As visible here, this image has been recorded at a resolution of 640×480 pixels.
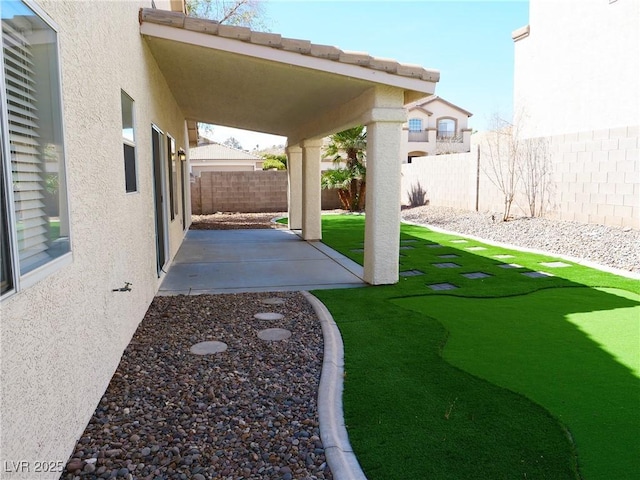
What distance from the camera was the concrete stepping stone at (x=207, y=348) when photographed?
517cm

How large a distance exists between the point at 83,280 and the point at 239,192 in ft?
64.1

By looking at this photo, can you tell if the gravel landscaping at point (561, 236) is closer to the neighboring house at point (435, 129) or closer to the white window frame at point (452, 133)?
the neighboring house at point (435, 129)

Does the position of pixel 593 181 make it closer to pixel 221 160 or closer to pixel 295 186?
pixel 295 186

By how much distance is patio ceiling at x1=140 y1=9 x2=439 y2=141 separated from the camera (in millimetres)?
6723

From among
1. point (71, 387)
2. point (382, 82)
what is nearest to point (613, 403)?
point (71, 387)

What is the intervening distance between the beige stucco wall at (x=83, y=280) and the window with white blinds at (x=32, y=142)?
135 mm

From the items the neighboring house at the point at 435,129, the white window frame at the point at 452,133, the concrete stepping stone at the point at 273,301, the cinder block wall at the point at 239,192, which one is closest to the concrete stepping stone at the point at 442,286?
the concrete stepping stone at the point at 273,301

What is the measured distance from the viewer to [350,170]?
22484 mm

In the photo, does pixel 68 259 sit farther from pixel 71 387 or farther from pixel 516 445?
pixel 516 445

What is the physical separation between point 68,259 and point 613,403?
14.3ft

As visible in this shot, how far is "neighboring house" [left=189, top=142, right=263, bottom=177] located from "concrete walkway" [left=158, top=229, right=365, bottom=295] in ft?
90.9

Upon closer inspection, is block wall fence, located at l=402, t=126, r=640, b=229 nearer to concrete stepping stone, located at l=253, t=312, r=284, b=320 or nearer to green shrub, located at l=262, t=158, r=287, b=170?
concrete stepping stone, located at l=253, t=312, r=284, b=320

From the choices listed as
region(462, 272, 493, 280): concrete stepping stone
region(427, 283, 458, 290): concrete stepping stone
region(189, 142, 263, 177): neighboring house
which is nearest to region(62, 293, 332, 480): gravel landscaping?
region(427, 283, 458, 290): concrete stepping stone

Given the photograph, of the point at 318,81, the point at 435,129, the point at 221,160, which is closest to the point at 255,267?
the point at 318,81
